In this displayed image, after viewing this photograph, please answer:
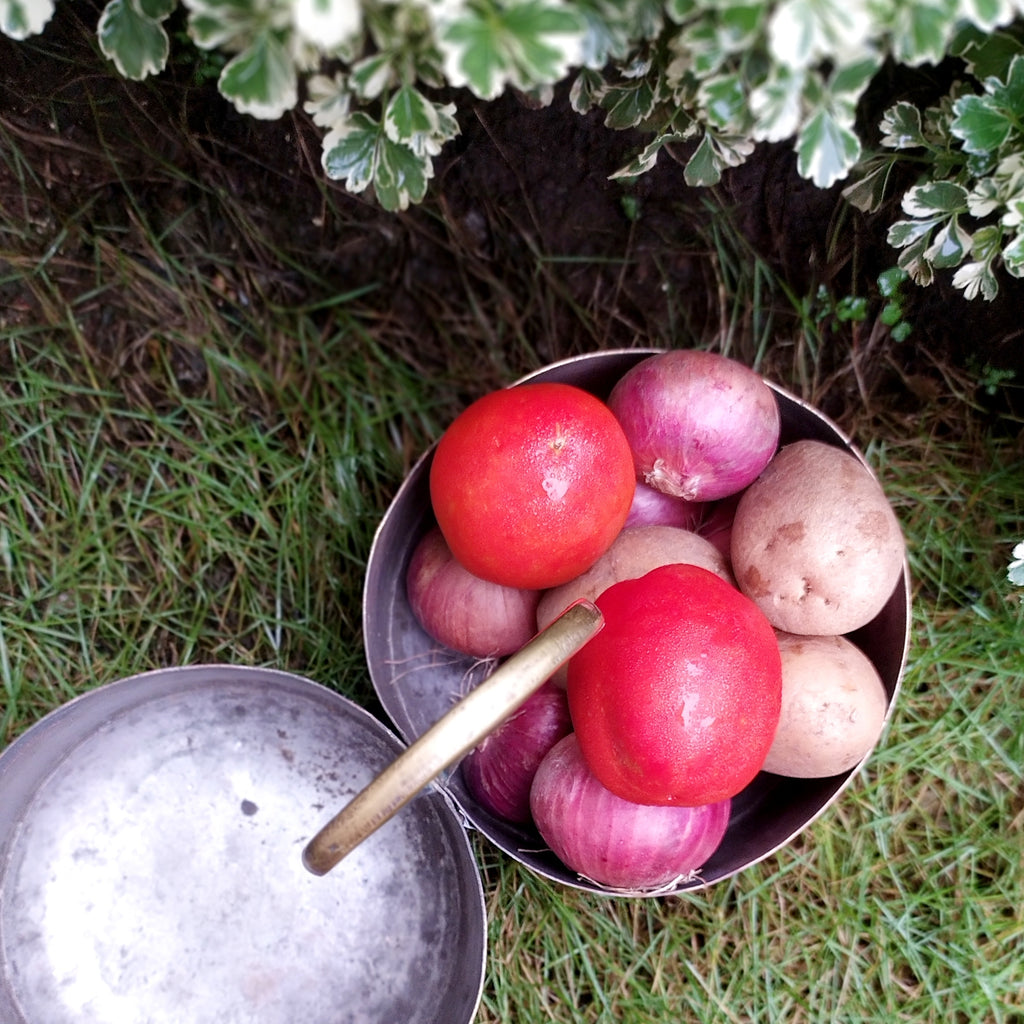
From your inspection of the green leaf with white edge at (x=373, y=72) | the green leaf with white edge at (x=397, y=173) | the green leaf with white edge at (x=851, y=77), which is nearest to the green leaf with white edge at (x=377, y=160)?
the green leaf with white edge at (x=397, y=173)

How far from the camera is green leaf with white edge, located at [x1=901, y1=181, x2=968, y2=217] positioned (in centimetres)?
81

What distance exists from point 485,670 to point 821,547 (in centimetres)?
40

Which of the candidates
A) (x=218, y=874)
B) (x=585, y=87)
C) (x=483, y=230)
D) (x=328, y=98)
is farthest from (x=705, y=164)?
(x=218, y=874)

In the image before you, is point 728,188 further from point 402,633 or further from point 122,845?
point 122,845

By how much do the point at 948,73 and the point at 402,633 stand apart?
800mm

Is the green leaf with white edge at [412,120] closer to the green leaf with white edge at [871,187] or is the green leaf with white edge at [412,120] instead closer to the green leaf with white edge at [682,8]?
the green leaf with white edge at [682,8]

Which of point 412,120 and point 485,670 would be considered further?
point 485,670

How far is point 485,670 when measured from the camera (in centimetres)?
105

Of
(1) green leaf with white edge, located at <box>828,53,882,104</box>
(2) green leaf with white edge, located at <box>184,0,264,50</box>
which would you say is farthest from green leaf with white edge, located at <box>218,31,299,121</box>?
(1) green leaf with white edge, located at <box>828,53,882,104</box>

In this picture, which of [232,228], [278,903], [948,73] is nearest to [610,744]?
[278,903]

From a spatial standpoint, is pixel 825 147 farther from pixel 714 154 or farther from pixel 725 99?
pixel 714 154

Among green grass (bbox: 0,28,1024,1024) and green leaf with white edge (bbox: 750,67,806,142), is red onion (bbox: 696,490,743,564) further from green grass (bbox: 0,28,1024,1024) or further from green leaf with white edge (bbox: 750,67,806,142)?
green leaf with white edge (bbox: 750,67,806,142)

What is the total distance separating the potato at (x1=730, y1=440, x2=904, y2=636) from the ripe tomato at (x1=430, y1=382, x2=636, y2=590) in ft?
0.48

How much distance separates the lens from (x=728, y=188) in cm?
107
